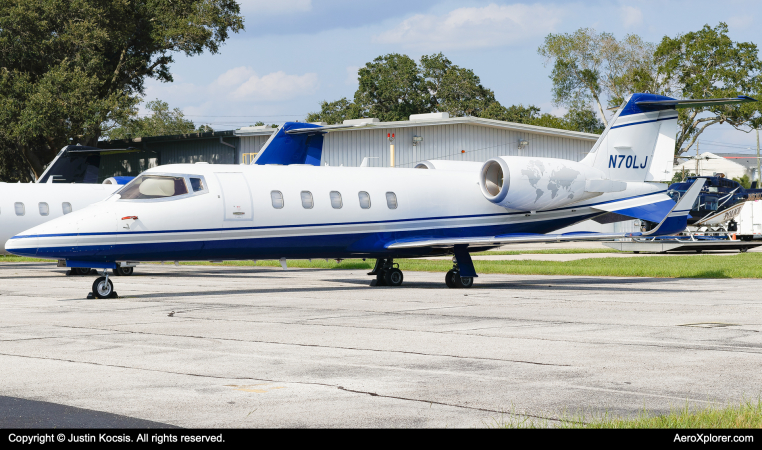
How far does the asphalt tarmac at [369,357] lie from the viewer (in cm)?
673

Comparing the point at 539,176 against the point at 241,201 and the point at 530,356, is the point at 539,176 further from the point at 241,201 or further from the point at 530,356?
the point at 530,356

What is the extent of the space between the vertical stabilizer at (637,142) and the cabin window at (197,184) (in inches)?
419

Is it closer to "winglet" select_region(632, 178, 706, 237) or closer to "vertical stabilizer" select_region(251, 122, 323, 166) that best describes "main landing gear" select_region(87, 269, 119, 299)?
"vertical stabilizer" select_region(251, 122, 323, 166)

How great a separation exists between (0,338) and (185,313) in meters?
3.73

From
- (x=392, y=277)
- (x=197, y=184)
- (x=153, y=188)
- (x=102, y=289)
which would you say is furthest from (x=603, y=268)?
(x=102, y=289)

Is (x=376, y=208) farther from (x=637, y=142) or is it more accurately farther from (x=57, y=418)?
(x=57, y=418)

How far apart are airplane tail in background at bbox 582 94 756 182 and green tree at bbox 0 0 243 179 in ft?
97.0

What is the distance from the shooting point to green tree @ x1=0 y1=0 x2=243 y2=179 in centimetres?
4328

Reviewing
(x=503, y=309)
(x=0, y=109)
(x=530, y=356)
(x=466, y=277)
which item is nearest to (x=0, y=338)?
(x=530, y=356)

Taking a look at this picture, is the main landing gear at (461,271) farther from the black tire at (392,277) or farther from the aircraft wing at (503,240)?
the black tire at (392,277)

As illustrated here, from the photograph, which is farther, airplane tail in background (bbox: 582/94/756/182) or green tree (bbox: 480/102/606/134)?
green tree (bbox: 480/102/606/134)

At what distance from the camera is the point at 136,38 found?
50.0 metres

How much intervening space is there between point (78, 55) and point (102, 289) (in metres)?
32.0

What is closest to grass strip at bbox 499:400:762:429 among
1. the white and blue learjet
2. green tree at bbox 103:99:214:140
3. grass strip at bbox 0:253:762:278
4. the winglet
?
the white and blue learjet
